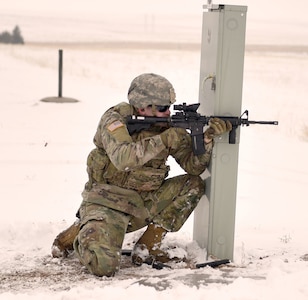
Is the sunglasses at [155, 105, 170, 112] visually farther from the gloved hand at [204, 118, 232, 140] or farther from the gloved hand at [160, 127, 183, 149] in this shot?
the gloved hand at [204, 118, 232, 140]

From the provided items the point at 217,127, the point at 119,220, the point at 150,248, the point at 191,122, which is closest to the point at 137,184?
the point at 119,220

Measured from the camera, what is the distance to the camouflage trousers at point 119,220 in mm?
4168

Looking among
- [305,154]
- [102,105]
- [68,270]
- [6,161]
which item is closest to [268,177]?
[305,154]

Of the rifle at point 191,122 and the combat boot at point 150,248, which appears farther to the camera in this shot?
the combat boot at point 150,248

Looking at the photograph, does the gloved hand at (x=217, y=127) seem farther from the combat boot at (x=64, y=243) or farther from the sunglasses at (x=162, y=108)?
the combat boot at (x=64, y=243)

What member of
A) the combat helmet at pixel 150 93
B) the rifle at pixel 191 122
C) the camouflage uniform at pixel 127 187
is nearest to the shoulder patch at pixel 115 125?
the camouflage uniform at pixel 127 187

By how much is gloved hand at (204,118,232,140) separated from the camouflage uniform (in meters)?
0.13

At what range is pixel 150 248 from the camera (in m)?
4.56

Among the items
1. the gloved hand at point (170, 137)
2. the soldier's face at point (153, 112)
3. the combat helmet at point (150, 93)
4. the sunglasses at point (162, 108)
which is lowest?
the gloved hand at point (170, 137)

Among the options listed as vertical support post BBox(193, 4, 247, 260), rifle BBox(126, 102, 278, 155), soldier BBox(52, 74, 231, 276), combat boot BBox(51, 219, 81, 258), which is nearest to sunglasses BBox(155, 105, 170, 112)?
soldier BBox(52, 74, 231, 276)

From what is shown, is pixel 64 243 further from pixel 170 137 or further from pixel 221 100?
pixel 221 100

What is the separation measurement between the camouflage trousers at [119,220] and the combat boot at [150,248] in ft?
0.19

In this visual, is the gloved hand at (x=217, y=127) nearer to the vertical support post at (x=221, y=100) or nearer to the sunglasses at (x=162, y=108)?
the vertical support post at (x=221, y=100)

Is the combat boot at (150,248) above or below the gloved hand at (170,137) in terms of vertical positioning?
below
